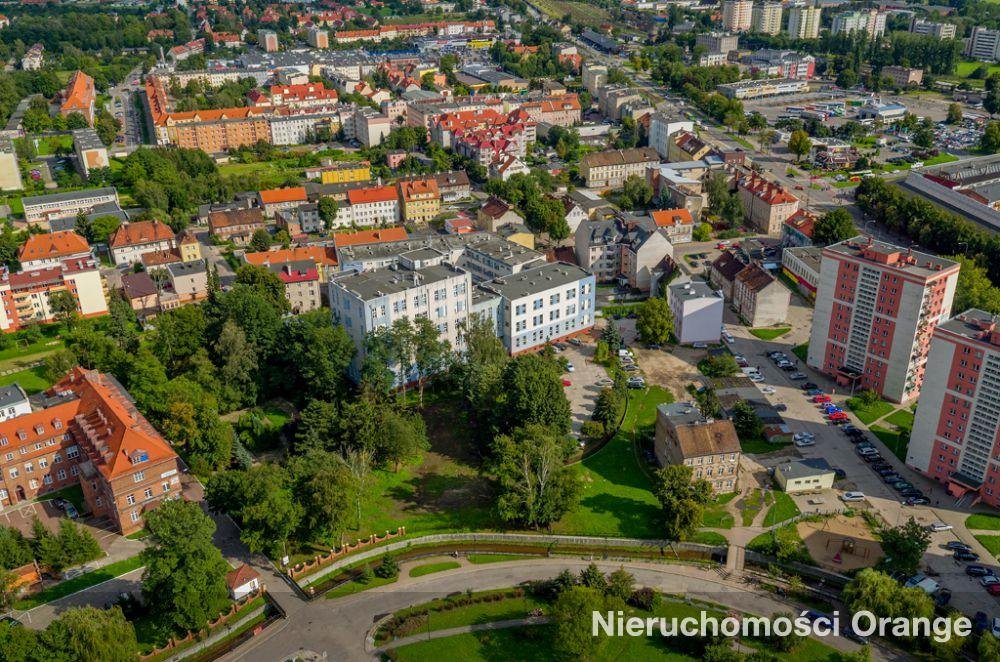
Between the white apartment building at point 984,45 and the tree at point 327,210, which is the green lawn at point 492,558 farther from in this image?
the white apartment building at point 984,45

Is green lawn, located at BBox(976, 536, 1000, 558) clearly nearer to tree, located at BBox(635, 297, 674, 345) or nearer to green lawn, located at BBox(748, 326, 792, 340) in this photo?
green lawn, located at BBox(748, 326, 792, 340)

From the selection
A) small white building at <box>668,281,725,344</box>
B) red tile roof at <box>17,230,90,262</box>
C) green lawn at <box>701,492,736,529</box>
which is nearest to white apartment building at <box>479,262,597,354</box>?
small white building at <box>668,281,725,344</box>

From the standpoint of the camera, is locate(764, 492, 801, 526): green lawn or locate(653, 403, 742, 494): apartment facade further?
locate(653, 403, 742, 494): apartment facade

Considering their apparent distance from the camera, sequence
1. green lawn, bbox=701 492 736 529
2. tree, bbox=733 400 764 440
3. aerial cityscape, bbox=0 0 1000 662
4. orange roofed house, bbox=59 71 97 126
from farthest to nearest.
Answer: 1. orange roofed house, bbox=59 71 97 126
2. tree, bbox=733 400 764 440
3. green lawn, bbox=701 492 736 529
4. aerial cityscape, bbox=0 0 1000 662

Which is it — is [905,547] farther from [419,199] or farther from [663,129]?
[663,129]

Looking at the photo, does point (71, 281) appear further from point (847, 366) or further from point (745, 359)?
point (847, 366)

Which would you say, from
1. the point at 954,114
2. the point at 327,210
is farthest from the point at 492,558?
the point at 954,114

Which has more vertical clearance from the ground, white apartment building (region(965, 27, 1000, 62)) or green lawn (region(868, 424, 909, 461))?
white apartment building (region(965, 27, 1000, 62))

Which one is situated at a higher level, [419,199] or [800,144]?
[800,144]
